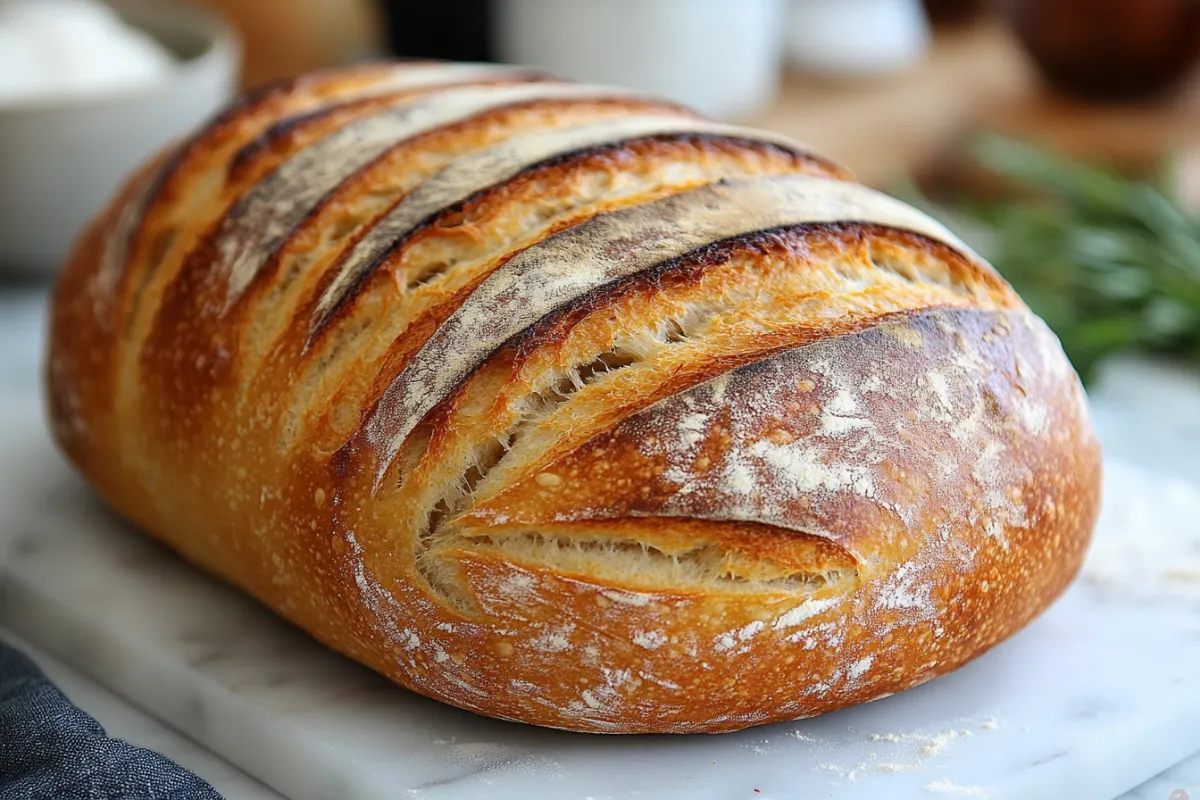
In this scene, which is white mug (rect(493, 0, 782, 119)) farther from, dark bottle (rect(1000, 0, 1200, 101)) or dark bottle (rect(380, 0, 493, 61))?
dark bottle (rect(1000, 0, 1200, 101))

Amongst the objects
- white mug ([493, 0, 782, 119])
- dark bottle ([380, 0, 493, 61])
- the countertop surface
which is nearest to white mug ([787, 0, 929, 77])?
white mug ([493, 0, 782, 119])

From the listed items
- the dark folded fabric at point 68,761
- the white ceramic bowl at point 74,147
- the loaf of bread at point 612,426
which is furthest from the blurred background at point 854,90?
the dark folded fabric at point 68,761

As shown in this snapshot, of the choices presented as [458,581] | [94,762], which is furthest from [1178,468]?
[94,762]

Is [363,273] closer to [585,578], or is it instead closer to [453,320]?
[453,320]

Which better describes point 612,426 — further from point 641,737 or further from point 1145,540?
point 1145,540

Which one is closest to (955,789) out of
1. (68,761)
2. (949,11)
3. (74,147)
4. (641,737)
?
(641,737)

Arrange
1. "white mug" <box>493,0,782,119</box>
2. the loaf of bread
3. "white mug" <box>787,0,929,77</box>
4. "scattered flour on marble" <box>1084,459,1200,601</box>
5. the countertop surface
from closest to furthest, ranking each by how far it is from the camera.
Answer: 1. the loaf of bread
2. the countertop surface
3. "scattered flour on marble" <box>1084,459,1200,601</box>
4. "white mug" <box>493,0,782,119</box>
5. "white mug" <box>787,0,929,77</box>
